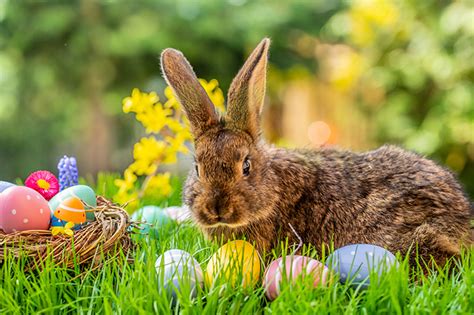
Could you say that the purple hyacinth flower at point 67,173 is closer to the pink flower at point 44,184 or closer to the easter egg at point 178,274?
the pink flower at point 44,184

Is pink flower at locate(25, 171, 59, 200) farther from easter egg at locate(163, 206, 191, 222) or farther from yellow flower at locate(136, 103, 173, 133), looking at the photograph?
yellow flower at locate(136, 103, 173, 133)

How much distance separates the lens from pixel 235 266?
211 centimetres

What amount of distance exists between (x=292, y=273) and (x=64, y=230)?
2.83 ft

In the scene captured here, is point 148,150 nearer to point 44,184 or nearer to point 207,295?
point 44,184

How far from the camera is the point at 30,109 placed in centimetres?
752

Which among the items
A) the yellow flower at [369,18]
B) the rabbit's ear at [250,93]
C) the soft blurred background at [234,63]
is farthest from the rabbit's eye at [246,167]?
the yellow flower at [369,18]

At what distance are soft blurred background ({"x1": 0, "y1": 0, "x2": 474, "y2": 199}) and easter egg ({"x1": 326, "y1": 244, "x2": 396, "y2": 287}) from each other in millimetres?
4816

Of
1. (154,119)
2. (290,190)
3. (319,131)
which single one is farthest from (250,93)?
(319,131)

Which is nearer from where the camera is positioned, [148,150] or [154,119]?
[154,119]

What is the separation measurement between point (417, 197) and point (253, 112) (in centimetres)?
76

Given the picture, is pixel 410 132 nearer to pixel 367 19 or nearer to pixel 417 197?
pixel 367 19

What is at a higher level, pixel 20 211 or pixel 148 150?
pixel 148 150

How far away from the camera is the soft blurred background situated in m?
6.74

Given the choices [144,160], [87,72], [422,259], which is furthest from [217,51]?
[422,259]
